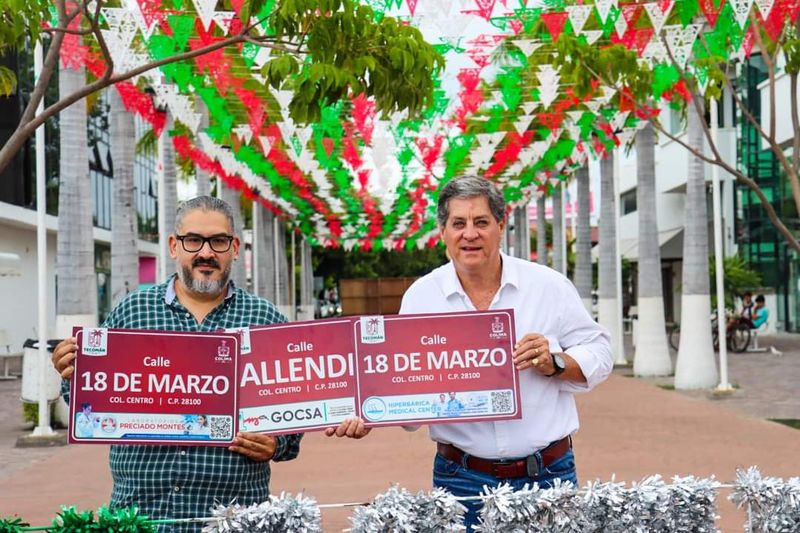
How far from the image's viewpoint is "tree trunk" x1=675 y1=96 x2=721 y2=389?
18266mm

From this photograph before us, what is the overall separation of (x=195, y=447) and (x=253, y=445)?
0.71ft

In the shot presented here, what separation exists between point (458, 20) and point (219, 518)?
11.2 meters

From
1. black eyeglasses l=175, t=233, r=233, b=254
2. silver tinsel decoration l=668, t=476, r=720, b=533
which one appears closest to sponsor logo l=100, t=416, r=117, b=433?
black eyeglasses l=175, t=233, r=233, b=254

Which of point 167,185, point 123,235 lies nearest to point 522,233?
point 167,185

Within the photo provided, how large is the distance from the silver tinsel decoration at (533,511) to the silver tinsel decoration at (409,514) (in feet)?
0.31

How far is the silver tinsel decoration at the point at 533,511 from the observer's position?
317 centimetres

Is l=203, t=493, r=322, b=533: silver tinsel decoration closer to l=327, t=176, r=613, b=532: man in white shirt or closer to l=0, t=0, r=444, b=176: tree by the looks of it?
l=327, t=176, r=613, b=532: man in white shirt

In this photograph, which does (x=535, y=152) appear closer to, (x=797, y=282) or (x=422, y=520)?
(x=797, y=282)

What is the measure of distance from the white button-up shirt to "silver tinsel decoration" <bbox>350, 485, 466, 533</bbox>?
606 mm

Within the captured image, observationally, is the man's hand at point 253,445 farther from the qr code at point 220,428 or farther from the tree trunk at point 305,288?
the tree trunk at point 305,288

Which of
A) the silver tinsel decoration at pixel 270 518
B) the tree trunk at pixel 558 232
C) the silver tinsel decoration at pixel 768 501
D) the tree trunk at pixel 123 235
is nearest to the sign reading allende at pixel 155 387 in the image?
the silver tinsel decoration at pixel 270 518

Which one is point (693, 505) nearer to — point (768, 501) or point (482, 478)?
point (768, 501)

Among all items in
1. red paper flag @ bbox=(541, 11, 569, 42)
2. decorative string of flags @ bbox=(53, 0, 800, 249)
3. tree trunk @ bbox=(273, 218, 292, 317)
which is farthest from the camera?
tree trunk @ bbox=(273, 218, 292, 317)

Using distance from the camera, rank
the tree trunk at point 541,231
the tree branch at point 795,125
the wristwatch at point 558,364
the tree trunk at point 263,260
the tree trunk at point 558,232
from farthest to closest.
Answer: the tree trunk at point 541,231 < the tree trunk at point 263,260 < the tree trunk at point 558,232 < the tree branch at point 795,125 < the wristwatch at point 558,364
